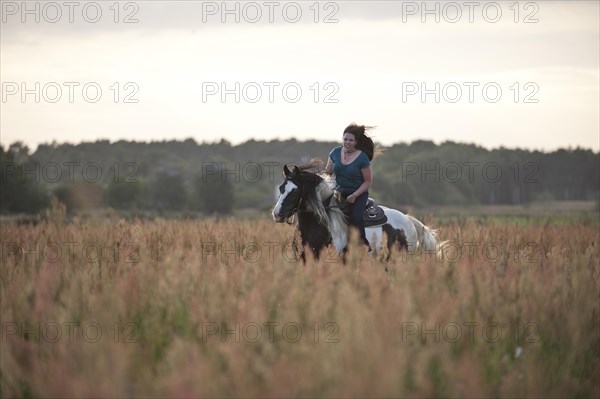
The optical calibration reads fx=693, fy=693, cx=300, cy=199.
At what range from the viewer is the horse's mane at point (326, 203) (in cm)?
940

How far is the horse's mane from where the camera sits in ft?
30.8

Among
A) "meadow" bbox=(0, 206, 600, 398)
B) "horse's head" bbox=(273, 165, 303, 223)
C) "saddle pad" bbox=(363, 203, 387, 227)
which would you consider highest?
"horse's head" bbox=(273, 165, 303, 223)

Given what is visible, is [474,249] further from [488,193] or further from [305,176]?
[488,193]

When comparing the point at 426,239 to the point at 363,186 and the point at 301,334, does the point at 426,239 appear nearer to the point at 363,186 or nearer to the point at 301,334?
the point at 363,186

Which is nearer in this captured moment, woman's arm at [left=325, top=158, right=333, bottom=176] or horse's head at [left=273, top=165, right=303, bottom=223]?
horse's head at [left=273, top=165, right=303, bottom=223]

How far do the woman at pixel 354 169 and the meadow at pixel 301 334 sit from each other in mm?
2818

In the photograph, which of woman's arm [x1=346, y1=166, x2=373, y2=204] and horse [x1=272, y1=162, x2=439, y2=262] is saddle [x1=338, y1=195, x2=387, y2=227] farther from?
woman's arm [x1=346, y1=166, x2=373, y2=204]

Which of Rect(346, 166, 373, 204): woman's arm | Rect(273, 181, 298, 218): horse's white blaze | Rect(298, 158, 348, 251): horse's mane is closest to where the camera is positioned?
Rect(273, 181, 298, 218): horse's white blaze

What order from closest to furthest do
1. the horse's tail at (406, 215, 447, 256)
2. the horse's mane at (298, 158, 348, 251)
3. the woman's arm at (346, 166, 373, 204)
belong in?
the horse's mane at (298, 158, 348, 251) → the woman's arm at (346, 166, 373, 204) → the horse's tail at (406, 215, 447, 256)

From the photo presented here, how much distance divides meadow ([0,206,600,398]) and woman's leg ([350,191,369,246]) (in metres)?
2.78

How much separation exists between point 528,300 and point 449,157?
314ft

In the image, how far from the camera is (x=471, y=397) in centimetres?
412

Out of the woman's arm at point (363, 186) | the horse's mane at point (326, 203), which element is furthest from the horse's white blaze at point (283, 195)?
the woman's arm at point (363, 186)

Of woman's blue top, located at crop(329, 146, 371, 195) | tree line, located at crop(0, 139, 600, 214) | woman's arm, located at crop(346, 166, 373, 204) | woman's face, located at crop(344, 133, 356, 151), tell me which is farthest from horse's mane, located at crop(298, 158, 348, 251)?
tree line, located at crop(0, 139, 600, 214)
